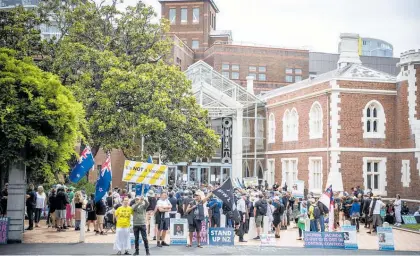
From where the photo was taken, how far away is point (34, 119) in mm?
17266

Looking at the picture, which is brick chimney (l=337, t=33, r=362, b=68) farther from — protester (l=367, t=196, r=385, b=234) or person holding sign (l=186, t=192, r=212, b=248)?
person holding sign (l=186, t=192, r=212, b=248)

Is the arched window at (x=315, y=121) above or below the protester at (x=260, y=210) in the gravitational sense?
above

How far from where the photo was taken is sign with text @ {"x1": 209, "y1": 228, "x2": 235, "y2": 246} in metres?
18.2

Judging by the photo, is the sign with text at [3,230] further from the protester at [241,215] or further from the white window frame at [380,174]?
the white window frame at [380,174]

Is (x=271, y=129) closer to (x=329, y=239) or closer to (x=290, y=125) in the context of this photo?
(x=290, y=125)

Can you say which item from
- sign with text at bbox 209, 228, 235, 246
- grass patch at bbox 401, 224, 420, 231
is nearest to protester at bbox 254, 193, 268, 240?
sign with text at bbox 209, 228, 235, 246

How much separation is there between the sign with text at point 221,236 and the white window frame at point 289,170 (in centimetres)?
1851

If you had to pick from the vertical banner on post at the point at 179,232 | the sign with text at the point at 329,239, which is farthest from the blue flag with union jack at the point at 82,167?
the sign with text at the point at 329,239

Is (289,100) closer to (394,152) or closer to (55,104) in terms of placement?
(394,152)

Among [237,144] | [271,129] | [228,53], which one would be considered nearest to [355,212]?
[271,129]

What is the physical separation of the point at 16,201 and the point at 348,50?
86.2ft

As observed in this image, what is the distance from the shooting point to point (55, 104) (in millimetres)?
17656

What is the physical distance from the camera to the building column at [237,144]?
42.3 meters

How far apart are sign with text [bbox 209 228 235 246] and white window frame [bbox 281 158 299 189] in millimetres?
18514
